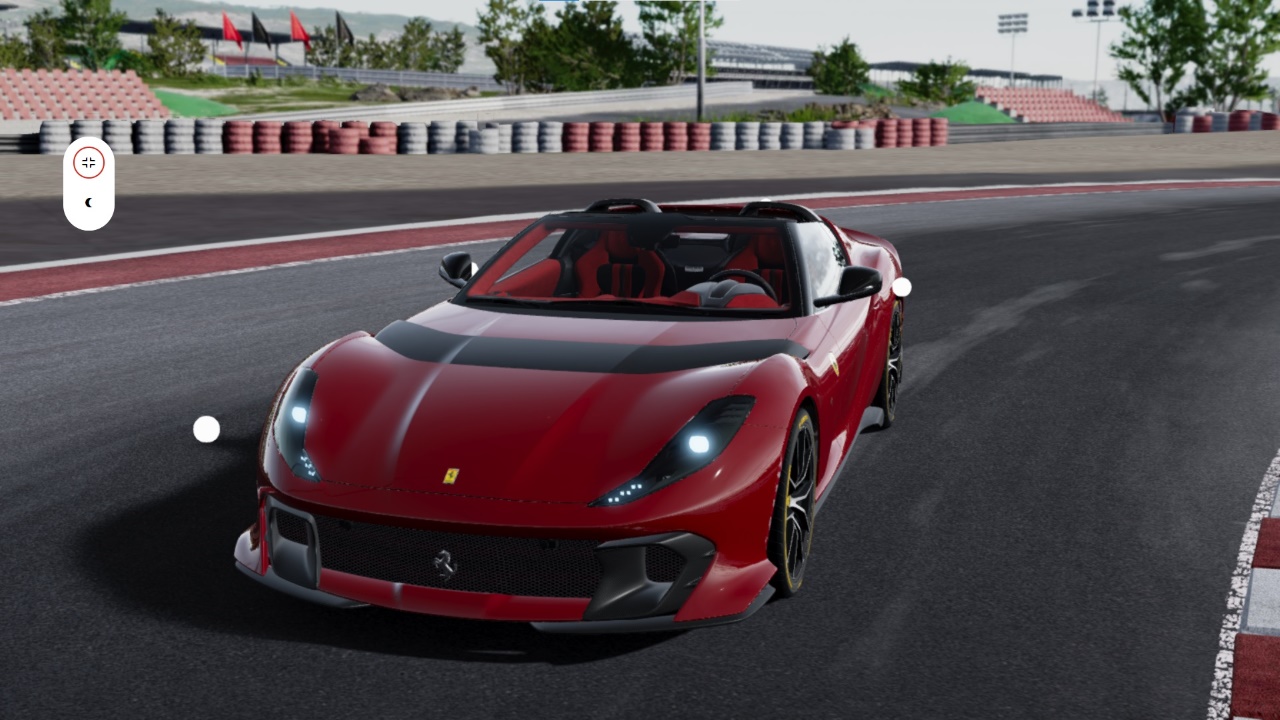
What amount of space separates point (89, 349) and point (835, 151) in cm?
2998

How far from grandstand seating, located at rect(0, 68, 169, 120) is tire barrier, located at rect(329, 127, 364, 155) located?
14.4m

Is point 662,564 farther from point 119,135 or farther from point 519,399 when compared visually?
point 119,135

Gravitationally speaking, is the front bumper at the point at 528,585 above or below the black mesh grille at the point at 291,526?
below

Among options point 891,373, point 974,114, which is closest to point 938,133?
point 891,373

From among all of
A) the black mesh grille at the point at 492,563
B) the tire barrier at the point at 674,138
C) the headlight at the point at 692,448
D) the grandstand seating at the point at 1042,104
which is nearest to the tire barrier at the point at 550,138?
the tire barrier at the point at 674,138

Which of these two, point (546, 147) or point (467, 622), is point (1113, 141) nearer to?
point (546, 147)

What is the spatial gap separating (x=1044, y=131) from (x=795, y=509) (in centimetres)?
4425

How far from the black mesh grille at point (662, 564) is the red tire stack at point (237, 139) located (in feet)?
97.7

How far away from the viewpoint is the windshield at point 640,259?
5.61 meters

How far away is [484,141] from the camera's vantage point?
33.5 meters

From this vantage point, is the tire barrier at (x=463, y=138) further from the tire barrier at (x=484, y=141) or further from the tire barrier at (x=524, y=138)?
the tire barrier at (x=524, y=138)

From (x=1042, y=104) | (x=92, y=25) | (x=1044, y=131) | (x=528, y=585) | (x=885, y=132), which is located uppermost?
(x=92, y=25)

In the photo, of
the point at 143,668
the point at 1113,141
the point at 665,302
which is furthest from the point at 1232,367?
the point at 1113,141

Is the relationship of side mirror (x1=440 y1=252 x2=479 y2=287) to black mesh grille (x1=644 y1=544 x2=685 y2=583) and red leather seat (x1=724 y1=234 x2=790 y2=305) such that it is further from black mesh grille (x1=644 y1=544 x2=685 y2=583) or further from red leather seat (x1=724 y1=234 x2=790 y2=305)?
black mesh grille (x1=644 y1=544 x2=685 y2=583)
